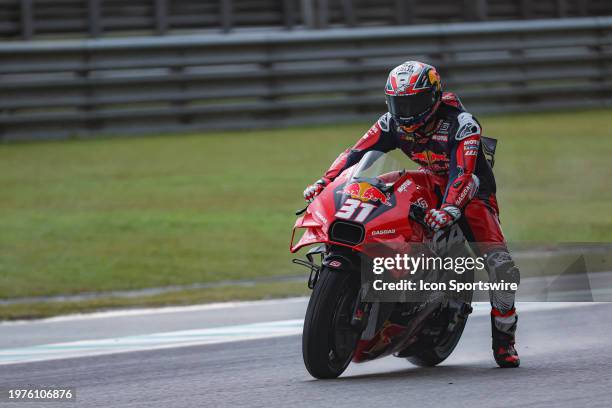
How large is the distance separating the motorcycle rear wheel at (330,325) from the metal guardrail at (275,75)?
1193 cm

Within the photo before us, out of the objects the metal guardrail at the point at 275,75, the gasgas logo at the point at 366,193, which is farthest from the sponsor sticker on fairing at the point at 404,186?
the metal guardrail at the point at 275,75

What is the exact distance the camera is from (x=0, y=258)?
1070 cm

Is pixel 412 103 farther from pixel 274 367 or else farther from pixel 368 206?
pixel 274 367

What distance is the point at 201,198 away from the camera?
13695 mm

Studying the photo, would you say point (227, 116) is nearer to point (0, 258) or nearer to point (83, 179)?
point (83, 179)

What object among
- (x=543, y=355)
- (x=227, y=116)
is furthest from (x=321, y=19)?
(x=543, y=355)

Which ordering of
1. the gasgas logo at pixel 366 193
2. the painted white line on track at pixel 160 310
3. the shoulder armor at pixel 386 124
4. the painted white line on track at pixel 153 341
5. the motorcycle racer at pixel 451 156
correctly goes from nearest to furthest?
the gasgas logo at pixel 366 193 → the motorcycle racer at pixel 451 156 → the shoulder armor at pixel 386 124 → the painted white line on track at pixel 153 341 → the painted white line on track at pixel 160 310

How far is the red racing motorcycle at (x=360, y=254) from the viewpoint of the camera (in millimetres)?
5836

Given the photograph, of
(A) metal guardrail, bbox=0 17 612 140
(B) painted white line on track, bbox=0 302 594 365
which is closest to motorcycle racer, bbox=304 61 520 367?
(B) painted white line on track, bbox=0 302 594 365

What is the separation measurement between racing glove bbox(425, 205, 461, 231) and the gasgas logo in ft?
0.76

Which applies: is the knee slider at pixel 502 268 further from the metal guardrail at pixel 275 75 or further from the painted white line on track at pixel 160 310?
the metal guardrail at pixel 275 75

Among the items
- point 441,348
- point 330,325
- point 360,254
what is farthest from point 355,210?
point 441,348

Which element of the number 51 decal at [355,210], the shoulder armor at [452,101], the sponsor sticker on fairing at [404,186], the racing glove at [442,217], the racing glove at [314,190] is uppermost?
the shoulder armor at [452,101]

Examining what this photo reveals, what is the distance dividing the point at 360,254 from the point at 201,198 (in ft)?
26.1
